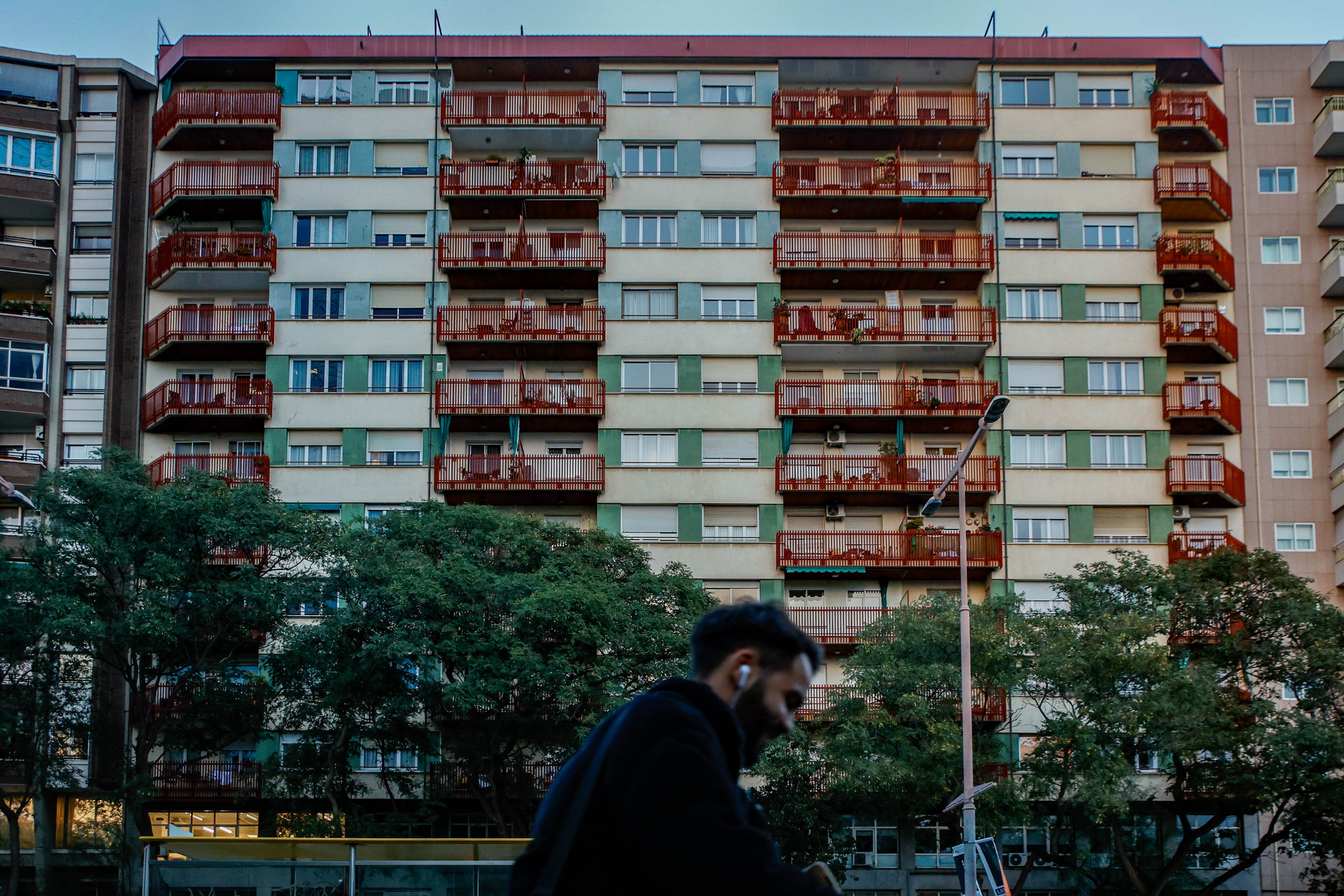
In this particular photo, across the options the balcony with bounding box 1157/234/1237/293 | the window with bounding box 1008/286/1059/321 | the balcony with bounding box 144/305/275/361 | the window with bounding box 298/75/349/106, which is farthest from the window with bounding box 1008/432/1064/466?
the window with bounding box 298/75/349/106

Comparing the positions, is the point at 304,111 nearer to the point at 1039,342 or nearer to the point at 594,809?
the point at 1039,342

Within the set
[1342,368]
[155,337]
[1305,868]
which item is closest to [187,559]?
[155,337]

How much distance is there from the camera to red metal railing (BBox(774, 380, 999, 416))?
2106 inches

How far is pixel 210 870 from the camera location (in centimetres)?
2181

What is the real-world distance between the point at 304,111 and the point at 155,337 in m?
10.00

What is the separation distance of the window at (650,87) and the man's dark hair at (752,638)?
183 ft

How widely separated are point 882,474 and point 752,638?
165ft

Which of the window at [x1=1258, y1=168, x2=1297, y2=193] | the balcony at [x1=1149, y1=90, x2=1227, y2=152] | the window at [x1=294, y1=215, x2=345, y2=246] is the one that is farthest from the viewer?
the window at [x1=1258, y1=168, x2=1297, y2=193]

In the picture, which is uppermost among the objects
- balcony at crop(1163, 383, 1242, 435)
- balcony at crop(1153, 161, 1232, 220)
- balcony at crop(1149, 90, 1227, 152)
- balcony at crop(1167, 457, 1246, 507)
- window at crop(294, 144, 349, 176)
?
balcony at crop(1149, 90, 1227, 152)

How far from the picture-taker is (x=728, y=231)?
56375 millimetres

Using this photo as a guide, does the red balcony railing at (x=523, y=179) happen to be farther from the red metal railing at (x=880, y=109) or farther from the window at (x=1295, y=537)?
the window at (x=1295, y=537)

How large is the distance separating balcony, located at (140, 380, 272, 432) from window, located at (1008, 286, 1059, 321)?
26743mm

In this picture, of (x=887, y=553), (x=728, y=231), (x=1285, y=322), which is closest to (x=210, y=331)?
(x=728, y=231)

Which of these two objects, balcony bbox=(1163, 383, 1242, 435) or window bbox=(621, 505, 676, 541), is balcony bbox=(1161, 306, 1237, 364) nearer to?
balcony bbox=(1163, 383, 1242, 435)
